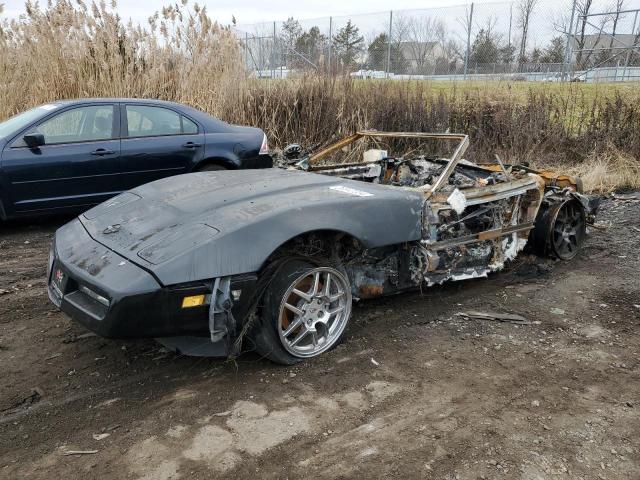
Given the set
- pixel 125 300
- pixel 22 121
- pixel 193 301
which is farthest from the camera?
pixel 22 121

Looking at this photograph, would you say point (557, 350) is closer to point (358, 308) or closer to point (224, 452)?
point (358, 308)

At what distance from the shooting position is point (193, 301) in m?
2.95

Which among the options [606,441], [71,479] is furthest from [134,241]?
[606,441]

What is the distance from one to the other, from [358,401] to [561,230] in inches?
131

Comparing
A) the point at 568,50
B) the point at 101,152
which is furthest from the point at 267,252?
the point at 568,50

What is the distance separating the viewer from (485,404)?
3.07 metres

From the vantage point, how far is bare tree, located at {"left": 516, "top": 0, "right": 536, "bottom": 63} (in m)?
17.2

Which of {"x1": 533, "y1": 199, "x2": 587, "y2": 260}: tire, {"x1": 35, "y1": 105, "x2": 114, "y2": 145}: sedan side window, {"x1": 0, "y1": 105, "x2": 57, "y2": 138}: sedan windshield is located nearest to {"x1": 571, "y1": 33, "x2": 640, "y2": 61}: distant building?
{"x1": 533, "y1": 199, "x2": 587, "y2": 260}: tire

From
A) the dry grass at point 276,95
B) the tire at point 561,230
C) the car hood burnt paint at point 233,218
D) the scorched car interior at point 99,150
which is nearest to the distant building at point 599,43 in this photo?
the dry grass at point 276,95

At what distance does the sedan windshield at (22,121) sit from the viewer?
6.21m

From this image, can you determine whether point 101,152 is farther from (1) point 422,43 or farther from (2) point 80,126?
(1) point 422,43

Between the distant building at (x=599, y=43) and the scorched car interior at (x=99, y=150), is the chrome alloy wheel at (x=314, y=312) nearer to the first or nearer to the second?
the scorched car interior at (x=99, y=150)

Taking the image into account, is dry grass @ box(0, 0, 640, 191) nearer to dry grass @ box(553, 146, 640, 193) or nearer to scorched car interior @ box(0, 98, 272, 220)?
dry grass @ box(553, 146, 640, 193)

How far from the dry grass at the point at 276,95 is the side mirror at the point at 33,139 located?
3.20m
